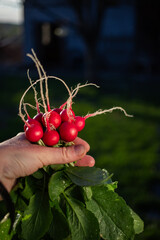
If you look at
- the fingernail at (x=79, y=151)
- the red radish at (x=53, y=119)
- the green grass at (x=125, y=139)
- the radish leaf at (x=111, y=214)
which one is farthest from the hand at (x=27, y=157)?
the green grass at (x=125, y=139)

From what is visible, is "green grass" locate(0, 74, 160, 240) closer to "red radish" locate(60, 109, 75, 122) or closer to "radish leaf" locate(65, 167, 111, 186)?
"radish leaf" locate(65, 167, 111, 186)

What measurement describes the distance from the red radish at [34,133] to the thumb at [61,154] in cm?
7

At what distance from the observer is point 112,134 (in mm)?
6043

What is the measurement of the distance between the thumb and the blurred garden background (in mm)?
1917

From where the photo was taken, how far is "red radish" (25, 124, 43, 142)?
1.40 m

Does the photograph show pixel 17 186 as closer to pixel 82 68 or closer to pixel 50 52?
pixel 82 68

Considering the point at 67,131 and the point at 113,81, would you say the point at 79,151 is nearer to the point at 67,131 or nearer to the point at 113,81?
the point at 67,131

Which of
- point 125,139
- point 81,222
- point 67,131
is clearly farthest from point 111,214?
point 125,139

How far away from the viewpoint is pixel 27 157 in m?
1.43

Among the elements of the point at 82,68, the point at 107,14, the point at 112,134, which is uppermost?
the point at 107,14

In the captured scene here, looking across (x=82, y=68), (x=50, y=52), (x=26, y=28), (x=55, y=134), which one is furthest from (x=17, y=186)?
(x=50, y=52)

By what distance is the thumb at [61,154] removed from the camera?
4.64ft

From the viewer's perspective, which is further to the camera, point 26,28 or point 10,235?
point 26,28

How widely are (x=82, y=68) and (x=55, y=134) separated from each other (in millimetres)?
15006
